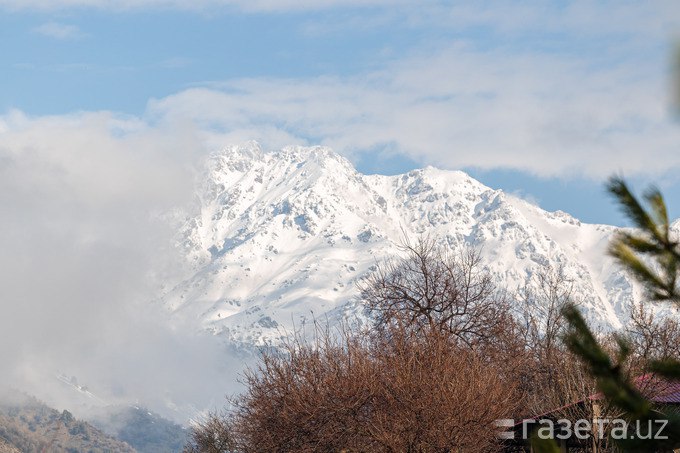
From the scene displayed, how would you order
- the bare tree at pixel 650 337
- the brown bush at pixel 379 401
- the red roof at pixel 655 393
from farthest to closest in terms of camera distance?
1. the red roof at pixel 655 393
2. the bare tree at pixel 650 337
3. the brown bush at pixel 379 401

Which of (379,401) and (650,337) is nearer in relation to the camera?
(379,401)

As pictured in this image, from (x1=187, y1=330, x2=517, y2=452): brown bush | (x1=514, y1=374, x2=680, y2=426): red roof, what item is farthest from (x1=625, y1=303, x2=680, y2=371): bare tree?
(x1=187, y1=330, x2=517, y2=452): brown bush

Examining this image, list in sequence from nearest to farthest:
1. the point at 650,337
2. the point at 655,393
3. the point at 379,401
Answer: the point at 655,393, the point at 379,401, the point at 650,337

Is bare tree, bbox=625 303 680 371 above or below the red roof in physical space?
above

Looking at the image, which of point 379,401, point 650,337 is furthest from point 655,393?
point 650,337

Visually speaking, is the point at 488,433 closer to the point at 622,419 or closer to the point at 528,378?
the point at 622,419

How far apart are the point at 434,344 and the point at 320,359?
521 centimetres

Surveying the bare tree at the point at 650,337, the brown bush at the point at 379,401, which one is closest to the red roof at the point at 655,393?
the bare tree at the point at 650,337

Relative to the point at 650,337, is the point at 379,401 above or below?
below

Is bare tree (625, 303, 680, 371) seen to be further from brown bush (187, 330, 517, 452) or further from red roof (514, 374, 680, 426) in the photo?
brown bush (187, 330, 517, 452)

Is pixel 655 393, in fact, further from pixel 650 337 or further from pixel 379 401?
pixel 650 337

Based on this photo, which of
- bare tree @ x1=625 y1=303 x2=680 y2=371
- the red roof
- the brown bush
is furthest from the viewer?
the red roof

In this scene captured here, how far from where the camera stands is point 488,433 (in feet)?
103

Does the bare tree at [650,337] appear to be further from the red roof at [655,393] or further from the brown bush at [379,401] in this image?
the brown bush at [379,401]
